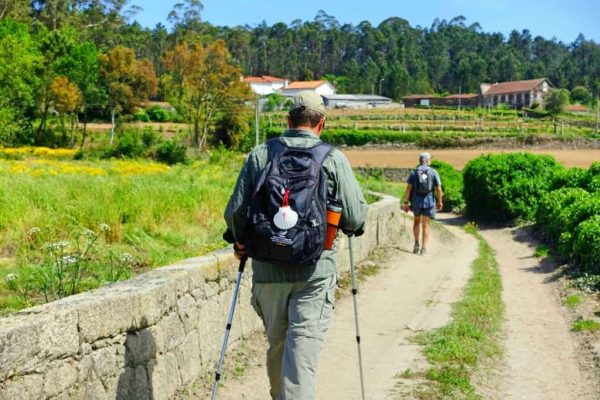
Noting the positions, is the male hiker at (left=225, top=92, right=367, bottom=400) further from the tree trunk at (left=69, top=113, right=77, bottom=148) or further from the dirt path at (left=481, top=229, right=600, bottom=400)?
the tree trunk at (left=69, top=113, right=77, bottom=148)

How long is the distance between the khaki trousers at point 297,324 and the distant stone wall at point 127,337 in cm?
88

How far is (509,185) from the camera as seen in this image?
20.3 m

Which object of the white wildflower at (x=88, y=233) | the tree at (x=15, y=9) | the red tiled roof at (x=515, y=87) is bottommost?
the white wildflower at (x=88, y=233)

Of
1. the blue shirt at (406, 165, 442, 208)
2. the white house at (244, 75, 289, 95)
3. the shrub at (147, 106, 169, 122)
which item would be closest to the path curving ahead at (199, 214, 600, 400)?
the blue shirt at (406, 165, 442, 208)

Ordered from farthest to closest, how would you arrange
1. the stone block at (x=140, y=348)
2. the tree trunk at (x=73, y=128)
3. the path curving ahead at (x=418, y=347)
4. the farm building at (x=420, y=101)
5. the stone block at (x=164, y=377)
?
the farm building at (x=420, y=101) < the tree trunk at (x=73, y=128) < the path curving ahead at (x=418, y=347) < the stone block at (x=164, y=377) < the stone block at (x=140, y=348)

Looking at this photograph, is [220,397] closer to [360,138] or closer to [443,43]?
[360,138]

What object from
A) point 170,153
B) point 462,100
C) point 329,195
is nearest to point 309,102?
point 329,195

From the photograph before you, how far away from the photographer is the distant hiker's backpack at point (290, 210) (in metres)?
4.09

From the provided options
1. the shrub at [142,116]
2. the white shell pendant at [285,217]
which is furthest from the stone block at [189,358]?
the shrub at [142,116]

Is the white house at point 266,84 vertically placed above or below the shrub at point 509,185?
above

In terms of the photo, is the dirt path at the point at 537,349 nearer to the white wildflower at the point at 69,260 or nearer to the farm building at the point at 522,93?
the white wildflower at the point at 69,260

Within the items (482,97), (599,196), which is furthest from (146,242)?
(482,97)

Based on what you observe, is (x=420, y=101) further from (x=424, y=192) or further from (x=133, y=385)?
Answer: (x=133, y=385)

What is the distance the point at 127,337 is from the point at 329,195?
1.51 metres
